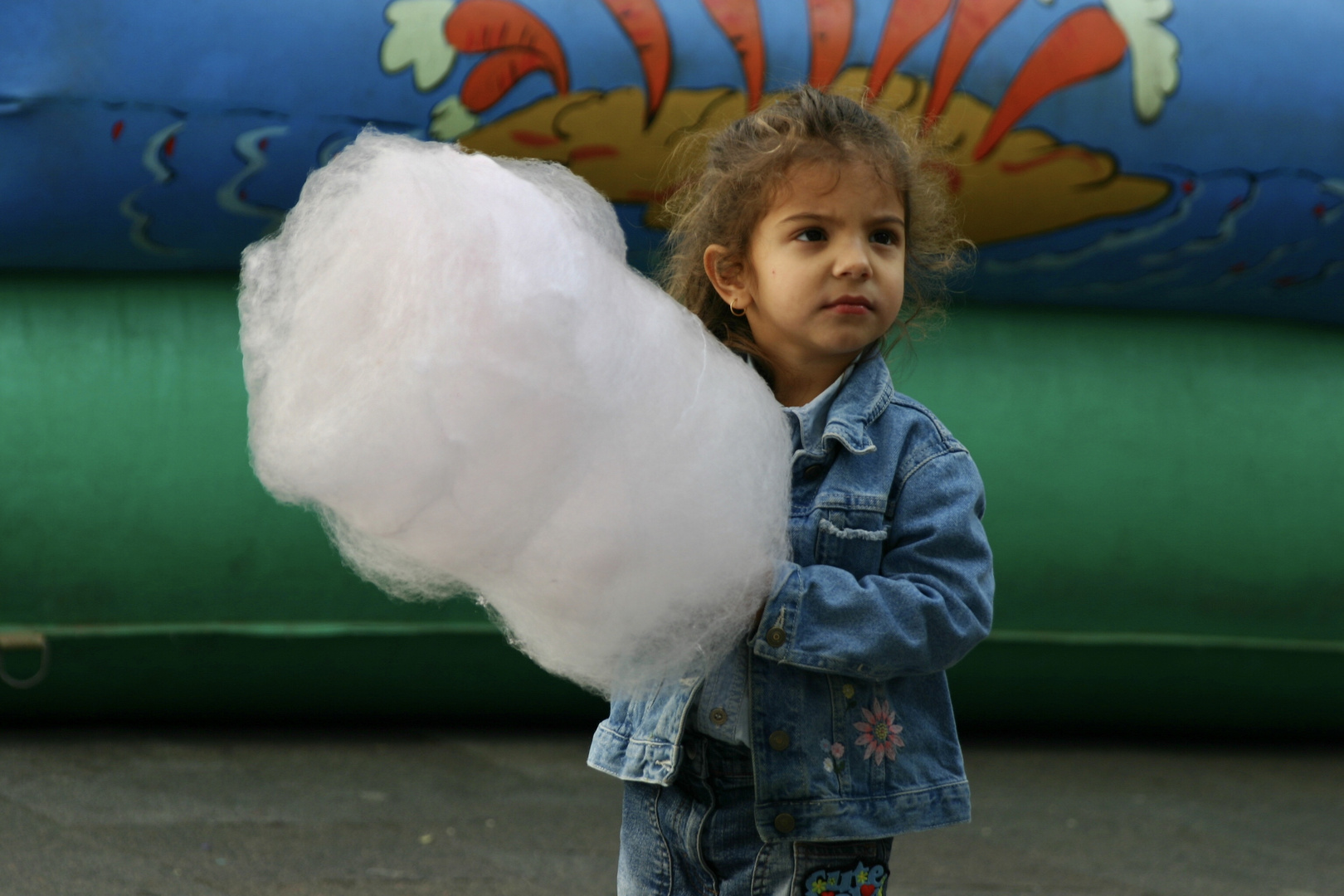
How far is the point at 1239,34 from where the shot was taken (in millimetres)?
2834

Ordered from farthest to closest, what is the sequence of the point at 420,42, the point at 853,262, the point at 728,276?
the point at 420,42, the point at 728,276, the point at 853,262

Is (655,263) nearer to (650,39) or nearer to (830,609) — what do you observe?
(650,39)

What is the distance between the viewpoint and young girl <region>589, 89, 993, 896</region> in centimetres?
110

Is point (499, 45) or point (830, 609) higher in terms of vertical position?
point (499, 45)

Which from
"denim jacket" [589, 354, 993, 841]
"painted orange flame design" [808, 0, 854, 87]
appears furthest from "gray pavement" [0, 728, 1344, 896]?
"painted orange flame design" [808, 0, 854, 87]

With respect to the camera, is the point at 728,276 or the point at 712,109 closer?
the point at 728,276

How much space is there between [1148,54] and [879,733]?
2.05 m

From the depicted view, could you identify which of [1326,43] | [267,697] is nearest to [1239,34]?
[1326,43]

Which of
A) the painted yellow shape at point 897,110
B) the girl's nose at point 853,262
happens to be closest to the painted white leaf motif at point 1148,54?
the painted yellow shape at point 897,110

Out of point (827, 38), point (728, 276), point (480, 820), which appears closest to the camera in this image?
point (728, 276)

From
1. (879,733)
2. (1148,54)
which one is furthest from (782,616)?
(1148,54)

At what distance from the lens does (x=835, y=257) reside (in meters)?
1.14

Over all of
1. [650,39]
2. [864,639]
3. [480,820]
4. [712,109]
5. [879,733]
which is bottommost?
[480,820]

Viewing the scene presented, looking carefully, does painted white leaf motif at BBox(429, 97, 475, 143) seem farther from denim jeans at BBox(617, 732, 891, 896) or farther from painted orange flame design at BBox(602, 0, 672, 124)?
denim jeans at BBox(617, 732, 891, 896)
